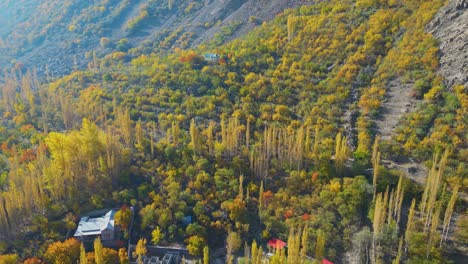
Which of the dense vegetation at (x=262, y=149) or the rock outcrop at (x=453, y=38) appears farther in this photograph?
the rock outcrop at (x=453, y=38)

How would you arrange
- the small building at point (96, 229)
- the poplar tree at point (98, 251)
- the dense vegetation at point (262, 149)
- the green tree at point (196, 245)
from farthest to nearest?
1. the small building at point (96, 229)
2. the dense vegetation at point (262, 149)
3. the green tree at point (196, 245)
4. the poplar tree at point (98, 251)

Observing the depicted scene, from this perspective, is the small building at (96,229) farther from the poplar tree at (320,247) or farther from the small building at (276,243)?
the poplar tree at (320,247)

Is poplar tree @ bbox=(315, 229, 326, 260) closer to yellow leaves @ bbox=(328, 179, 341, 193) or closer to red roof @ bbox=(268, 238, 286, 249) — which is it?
red roof @ bbox=(268, 238, 286, 249)

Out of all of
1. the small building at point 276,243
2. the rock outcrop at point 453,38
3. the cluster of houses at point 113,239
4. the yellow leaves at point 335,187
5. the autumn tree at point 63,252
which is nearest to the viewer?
the autumn tree at point 63,252

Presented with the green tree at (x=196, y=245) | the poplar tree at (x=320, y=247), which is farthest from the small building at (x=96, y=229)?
the poplar tree at (x=320, y=247)

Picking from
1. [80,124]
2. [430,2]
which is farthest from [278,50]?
[80,124]

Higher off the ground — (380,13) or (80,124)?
(380,13)

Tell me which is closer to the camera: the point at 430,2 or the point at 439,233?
the point at 439,233

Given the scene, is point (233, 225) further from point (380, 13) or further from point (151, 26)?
point (151, 26)
